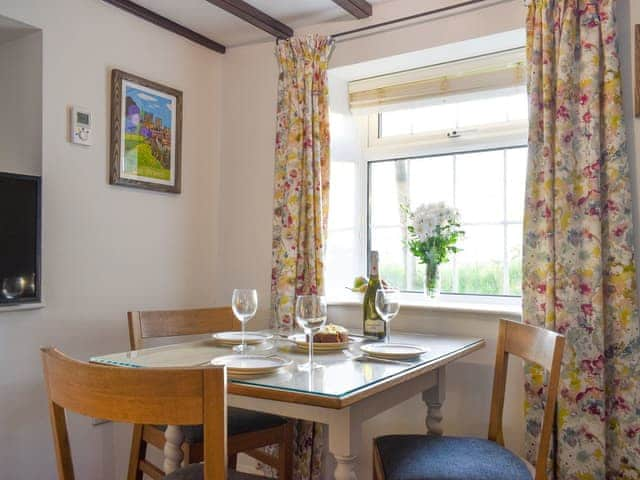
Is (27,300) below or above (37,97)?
below

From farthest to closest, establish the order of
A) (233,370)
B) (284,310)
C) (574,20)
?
1. (284,310)
2. (574,20)
3. (233,370)

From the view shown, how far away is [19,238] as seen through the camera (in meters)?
2.09

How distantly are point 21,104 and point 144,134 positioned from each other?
1.71 feet

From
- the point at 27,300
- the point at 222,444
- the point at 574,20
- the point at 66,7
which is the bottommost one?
the point at 222,444

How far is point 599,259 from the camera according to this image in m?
1.89

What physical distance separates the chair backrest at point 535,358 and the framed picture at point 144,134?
5.58 ft

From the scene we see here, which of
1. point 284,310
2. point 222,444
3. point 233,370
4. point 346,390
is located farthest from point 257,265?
point 222,444

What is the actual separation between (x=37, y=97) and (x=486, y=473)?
209 centimetres

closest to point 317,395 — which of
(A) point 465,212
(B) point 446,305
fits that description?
(B) point 446,305

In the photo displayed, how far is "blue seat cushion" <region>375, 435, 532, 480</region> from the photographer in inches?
60.1

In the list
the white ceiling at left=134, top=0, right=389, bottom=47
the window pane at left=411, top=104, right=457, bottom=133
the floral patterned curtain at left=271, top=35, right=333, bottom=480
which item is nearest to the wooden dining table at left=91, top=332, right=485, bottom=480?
the floral patterned curtain at left=271, top=35, right=333, bottom=480

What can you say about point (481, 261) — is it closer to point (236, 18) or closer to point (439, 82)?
point (439, 82)

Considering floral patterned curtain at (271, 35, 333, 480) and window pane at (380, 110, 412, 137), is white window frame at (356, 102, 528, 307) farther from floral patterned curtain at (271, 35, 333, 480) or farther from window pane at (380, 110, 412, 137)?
floral patterned curtain at (271, 35, 333, 480)

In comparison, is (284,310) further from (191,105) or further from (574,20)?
(574,20)
